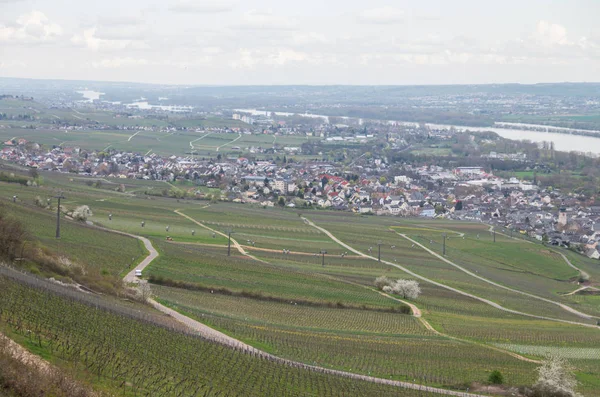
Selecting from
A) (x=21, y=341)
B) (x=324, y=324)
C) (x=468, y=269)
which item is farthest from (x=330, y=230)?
(x=21, y=341)

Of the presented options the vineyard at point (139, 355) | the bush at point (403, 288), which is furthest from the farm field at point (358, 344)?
the bush at point (403, 288)

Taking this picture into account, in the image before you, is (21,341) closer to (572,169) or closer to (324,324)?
(324,324)

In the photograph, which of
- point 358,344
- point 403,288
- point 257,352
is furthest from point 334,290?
point 257,352

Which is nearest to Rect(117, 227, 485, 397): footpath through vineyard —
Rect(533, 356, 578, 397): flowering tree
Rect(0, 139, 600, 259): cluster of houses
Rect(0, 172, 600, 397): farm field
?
Rect(0, 172, 600, 397): farm field

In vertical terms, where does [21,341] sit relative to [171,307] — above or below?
above

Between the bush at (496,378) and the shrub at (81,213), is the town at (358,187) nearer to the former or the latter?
the shrub at (81,213)

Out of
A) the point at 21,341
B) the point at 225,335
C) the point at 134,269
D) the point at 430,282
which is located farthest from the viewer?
the point at 430,282

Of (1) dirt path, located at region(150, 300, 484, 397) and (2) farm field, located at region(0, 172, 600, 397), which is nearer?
(1) dirt path, located at region(150, 300, 484, 397)

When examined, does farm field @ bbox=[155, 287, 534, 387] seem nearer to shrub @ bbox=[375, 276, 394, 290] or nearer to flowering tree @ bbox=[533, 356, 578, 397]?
flowering tree @ bbox=[533, 356, 578, 397]
